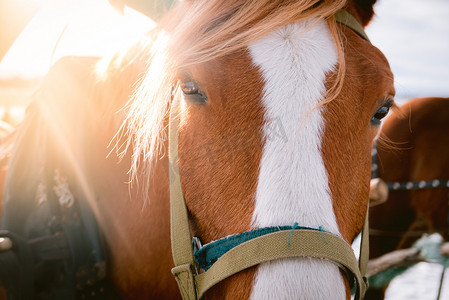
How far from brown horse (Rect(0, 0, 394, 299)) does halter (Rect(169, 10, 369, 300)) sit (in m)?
0.02

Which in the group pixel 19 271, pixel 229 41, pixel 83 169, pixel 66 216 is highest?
pixel 229 41

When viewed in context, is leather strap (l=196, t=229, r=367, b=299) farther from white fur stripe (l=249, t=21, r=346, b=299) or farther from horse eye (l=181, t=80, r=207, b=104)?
horse eye (l=181, t=80, r=207, b=104)

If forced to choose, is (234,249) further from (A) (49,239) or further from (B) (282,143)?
(A) (49,239)

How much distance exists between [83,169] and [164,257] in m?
0.58

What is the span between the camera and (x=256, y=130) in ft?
3.04

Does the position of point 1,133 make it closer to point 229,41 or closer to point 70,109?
point 70,109

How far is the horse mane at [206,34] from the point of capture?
104 centimetres

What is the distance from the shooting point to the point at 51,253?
144 centimetres

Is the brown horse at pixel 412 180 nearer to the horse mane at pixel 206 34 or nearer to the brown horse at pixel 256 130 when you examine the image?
the brown horse at pixel 256 130

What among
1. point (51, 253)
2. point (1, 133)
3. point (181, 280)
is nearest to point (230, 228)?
point (181, 280)

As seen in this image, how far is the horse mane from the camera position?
3.40 feet

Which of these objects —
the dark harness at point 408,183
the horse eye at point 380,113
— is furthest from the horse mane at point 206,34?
the dark harness at point 408,183

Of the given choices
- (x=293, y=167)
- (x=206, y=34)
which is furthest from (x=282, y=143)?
(x=206, y=34)

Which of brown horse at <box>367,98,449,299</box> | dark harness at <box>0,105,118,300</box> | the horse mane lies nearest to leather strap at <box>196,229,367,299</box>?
the horse mane
